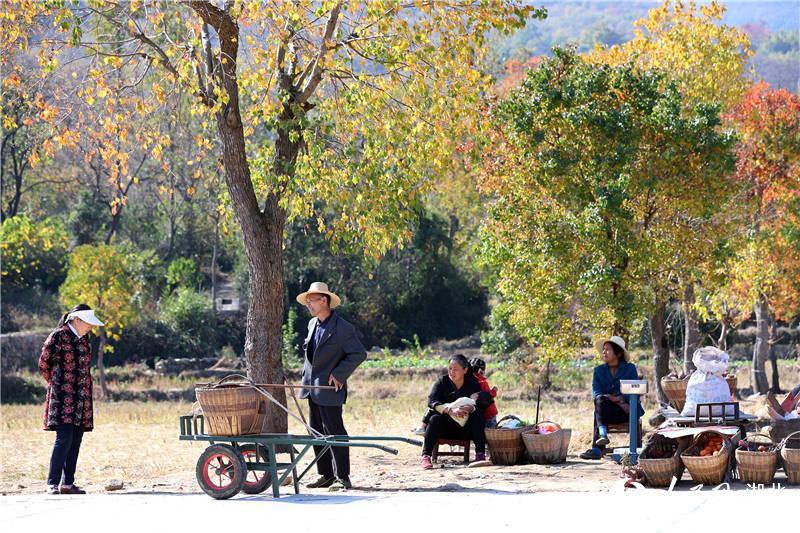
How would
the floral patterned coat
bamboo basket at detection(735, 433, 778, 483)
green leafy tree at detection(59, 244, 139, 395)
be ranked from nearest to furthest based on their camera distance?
1. bamboo basket at detection(735, 433, 778, 483)
2. the floral patterned coat
3. green leafy tree at detection(59, 244, 139, 395)

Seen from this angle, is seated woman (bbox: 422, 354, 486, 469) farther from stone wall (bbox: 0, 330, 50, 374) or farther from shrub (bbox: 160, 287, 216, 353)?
shrub (bbox: 160, 287, 216, 353)

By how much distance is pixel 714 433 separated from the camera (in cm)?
965

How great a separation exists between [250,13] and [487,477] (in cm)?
531

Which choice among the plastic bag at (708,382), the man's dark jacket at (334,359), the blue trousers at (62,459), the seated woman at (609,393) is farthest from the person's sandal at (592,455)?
the blue trousers at (62,459)

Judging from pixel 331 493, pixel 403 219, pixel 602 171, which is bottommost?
pixel 331 493

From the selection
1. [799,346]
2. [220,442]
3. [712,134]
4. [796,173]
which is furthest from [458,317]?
[220,442]

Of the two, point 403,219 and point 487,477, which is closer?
point 487,477

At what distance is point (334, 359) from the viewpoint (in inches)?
400

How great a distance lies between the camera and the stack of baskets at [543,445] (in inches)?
463

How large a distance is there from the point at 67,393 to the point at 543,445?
468 centimetres

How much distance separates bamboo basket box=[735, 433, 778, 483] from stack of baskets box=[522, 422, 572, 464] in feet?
8.73

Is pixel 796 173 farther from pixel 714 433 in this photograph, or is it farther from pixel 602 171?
pixel 714 433

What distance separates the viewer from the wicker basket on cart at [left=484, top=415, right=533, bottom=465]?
38.4 ft

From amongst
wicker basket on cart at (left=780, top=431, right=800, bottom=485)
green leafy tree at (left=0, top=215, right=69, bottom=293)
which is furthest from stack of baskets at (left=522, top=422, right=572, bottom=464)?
green leafy tree at (left=0, top=215, right=69, bottom=293)
